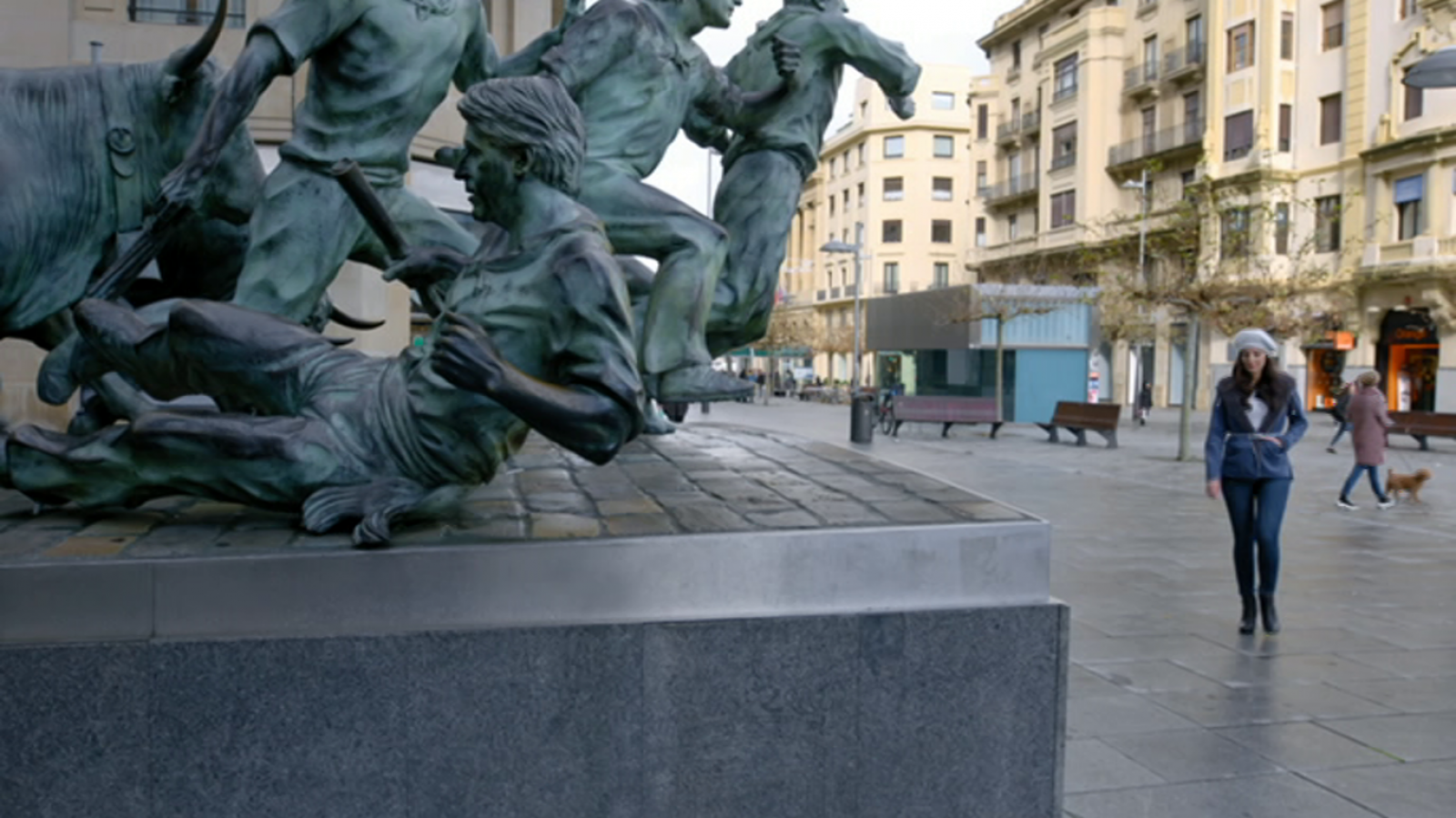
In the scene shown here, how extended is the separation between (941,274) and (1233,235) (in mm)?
57455

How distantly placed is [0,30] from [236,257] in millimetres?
7866

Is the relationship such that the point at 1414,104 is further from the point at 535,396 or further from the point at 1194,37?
the point at 535,396

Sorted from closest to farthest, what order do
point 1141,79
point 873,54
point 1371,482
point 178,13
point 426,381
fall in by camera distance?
1. point 426,381
2. point 873,54
3. point 178,13
4. point 1371,482
5. point 1141,79

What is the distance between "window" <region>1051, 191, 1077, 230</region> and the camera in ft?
162

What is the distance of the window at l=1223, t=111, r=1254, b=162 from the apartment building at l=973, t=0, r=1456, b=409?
0.24 feet

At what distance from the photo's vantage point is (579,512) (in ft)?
11.5

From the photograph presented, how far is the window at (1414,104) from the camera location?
34156 mm

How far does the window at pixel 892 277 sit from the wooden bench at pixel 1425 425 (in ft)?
184

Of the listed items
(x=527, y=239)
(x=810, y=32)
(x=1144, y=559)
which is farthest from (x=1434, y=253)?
(x=527, y=239)

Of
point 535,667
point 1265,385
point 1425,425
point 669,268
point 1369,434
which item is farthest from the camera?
point 1425,425

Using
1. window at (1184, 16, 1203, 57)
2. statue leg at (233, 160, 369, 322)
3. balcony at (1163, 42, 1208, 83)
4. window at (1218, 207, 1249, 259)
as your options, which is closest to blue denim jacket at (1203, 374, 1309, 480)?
statue leg at (233, 160, 369, 322)

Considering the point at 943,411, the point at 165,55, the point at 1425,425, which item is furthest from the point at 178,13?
the point at 1425,425

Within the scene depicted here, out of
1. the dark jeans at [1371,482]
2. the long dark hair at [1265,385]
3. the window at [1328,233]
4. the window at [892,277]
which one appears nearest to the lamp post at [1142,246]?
the window at [1328,233]

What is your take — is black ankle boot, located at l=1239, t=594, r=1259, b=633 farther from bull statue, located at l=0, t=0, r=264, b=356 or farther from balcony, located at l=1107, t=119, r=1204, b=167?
balcony, located at l=1107, t=119, r=1204, b=167
